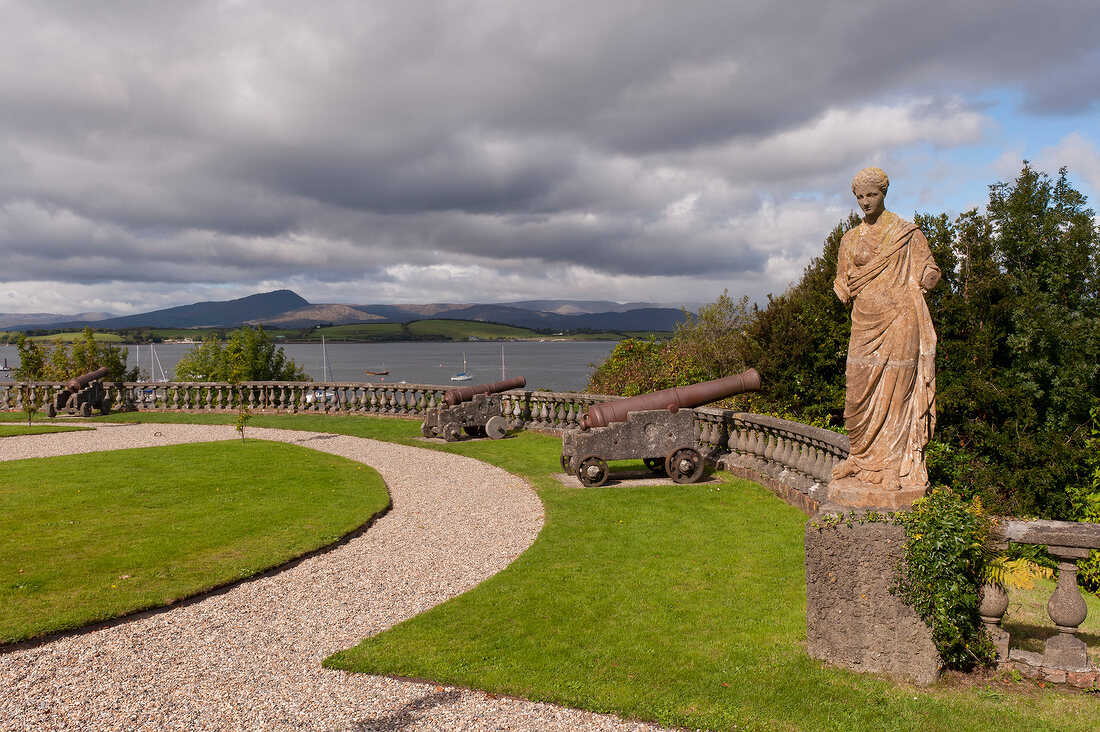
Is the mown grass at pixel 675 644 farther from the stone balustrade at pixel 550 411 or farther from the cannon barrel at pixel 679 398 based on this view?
the cannon barrel at pixel 679 398

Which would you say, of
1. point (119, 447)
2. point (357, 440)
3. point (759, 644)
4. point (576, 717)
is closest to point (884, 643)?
point (759, 644)

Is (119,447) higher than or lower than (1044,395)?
lower

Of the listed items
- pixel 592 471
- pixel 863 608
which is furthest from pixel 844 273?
pixel 592 471

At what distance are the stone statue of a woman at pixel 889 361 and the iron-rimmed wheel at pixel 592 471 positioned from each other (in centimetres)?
628

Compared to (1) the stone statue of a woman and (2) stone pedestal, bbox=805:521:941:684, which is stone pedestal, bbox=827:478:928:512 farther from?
(2) stone pedestal, bbox=805:521:941:684

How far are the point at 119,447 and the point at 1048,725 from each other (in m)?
17.7

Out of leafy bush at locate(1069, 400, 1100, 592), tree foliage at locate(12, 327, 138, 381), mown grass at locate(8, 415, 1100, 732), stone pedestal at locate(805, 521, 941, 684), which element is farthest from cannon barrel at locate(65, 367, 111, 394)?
leafy bush at locate(1069, 400, 1100, 592)

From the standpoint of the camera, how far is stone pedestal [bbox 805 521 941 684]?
14.8ft

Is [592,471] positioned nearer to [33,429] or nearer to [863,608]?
[863,608]

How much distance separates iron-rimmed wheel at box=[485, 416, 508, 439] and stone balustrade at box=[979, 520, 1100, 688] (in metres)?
12.8

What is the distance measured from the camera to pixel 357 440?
664 inches

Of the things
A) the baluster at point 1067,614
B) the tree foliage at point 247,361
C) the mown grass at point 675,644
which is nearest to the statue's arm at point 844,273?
the baluster at point 1067,614

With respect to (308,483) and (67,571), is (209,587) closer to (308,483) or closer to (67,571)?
(67,571)

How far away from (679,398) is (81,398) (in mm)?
20999
